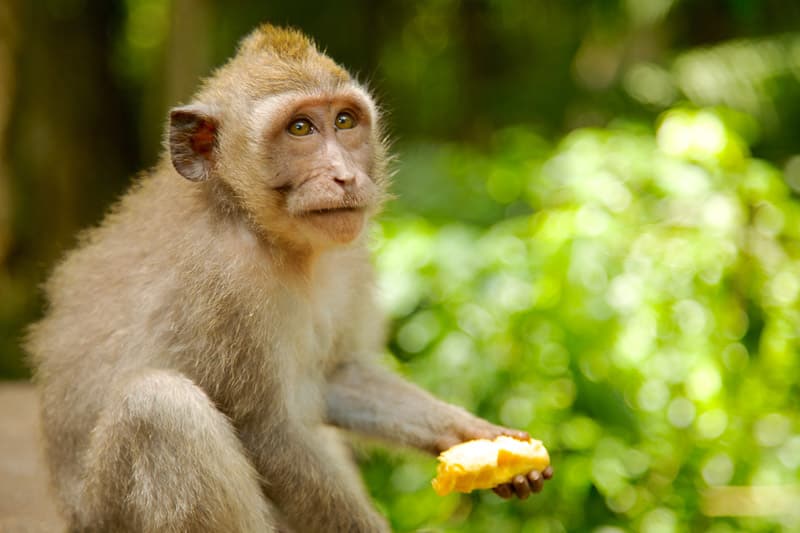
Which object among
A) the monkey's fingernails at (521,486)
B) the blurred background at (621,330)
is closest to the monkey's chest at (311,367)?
the blurred background at (621,330)

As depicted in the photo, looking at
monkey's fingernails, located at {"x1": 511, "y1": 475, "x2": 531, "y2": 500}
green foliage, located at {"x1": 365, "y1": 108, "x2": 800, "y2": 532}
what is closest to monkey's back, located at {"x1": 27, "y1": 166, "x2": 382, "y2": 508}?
monkey's fingernails, located at {"x1": 511, "y1": 475, "x2": 531, "y2": 500}

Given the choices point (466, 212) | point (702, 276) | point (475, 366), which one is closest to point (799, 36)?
point (466, 212)

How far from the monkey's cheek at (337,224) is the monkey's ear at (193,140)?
2.04 ft

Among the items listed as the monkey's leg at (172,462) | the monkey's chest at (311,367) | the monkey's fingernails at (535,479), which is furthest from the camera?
the monkey's chest at (311,367)

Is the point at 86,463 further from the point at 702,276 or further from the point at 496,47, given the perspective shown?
→ the point at 496,47

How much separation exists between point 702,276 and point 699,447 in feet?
3.23

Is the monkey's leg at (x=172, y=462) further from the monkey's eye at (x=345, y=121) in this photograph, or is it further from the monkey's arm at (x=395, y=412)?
the monkey's eye at (x=345, y=121)

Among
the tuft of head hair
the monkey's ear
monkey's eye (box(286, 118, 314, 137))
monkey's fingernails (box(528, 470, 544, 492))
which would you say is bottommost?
monkey's fingernails (box(528, 470, 544, 492))

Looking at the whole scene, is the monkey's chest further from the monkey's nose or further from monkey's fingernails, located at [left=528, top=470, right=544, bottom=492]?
monkey's fingernails, located at [left=528, top=470, right=544, bottom=492]

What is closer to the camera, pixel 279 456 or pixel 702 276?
pixel 279 456

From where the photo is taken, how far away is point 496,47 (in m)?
13.8

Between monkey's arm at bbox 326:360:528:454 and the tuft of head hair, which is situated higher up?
the tuft of head hair

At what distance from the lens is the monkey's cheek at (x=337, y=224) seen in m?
4.21

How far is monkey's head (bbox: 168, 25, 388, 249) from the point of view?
424 centimetres
